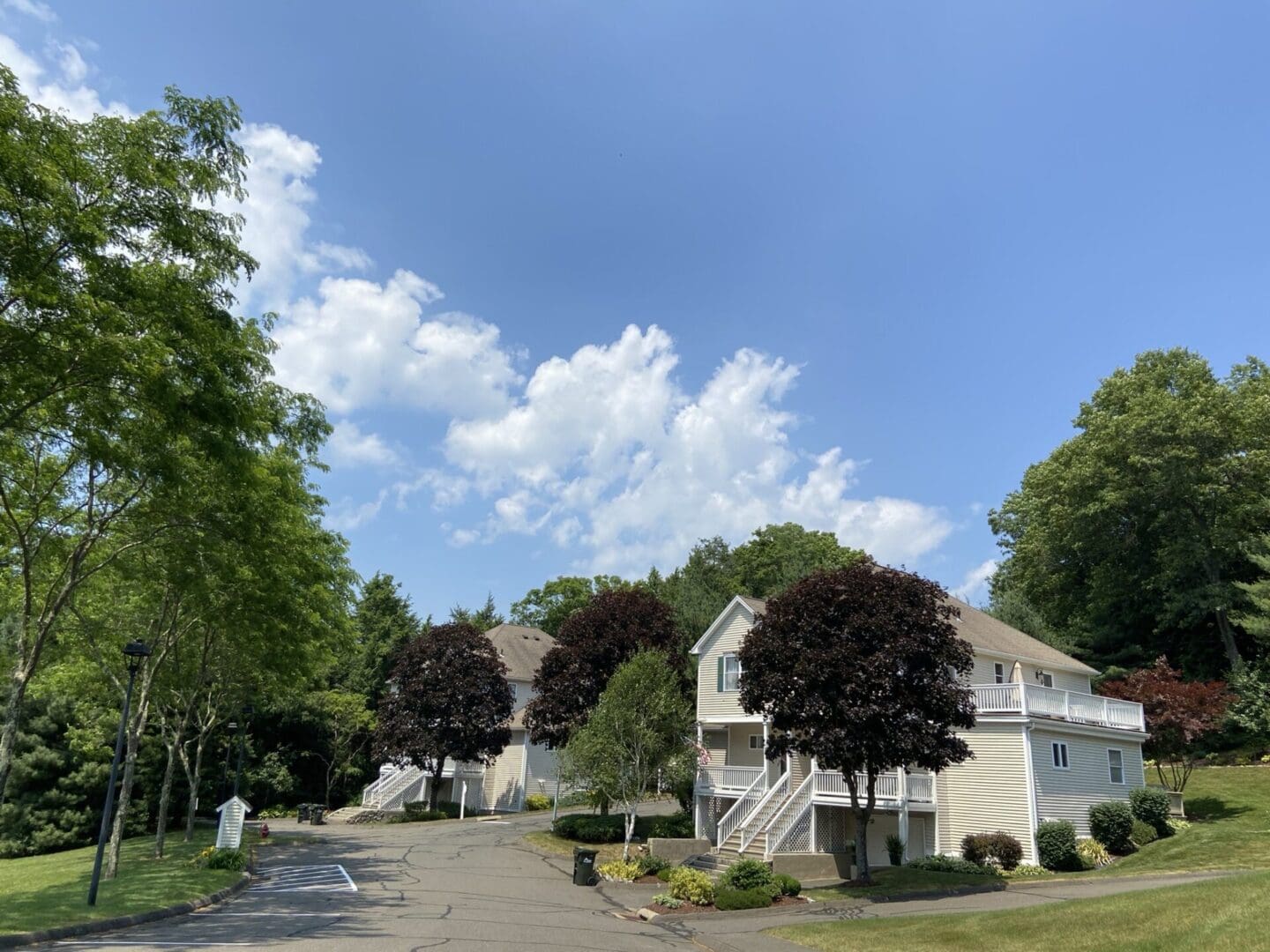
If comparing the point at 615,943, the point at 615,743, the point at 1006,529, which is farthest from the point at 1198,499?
the point at 615,943

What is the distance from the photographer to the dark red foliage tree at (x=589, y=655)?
100ft

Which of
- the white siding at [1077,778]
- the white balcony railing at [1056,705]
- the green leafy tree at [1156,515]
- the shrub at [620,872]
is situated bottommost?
the shrub at [620,872]

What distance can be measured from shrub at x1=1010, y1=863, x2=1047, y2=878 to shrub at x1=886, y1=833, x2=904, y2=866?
10.2ft

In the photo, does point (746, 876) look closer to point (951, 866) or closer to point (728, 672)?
point (951, 866)

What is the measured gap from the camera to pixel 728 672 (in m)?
30.7

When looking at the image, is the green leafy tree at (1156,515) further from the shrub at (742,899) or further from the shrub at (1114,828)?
the shrub at (742,899)

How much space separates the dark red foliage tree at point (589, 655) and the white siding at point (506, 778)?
1204 centimetres

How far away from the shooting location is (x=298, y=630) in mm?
21547

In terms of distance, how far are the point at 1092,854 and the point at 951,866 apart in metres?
4.21

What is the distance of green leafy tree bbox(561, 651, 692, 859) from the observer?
80.9ft

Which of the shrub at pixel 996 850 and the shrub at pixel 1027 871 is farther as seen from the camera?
the shrub at pixel 996 850

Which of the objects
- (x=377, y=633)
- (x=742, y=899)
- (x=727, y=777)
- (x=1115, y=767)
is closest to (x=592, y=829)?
(x=727, y=777)

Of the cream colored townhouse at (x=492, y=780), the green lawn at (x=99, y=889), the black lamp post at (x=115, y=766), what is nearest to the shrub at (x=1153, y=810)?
the green lawn at (x=99, y=889)

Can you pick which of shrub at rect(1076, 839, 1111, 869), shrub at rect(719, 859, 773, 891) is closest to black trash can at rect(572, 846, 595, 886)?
shrub at rect(719, 859, 773, 891)
